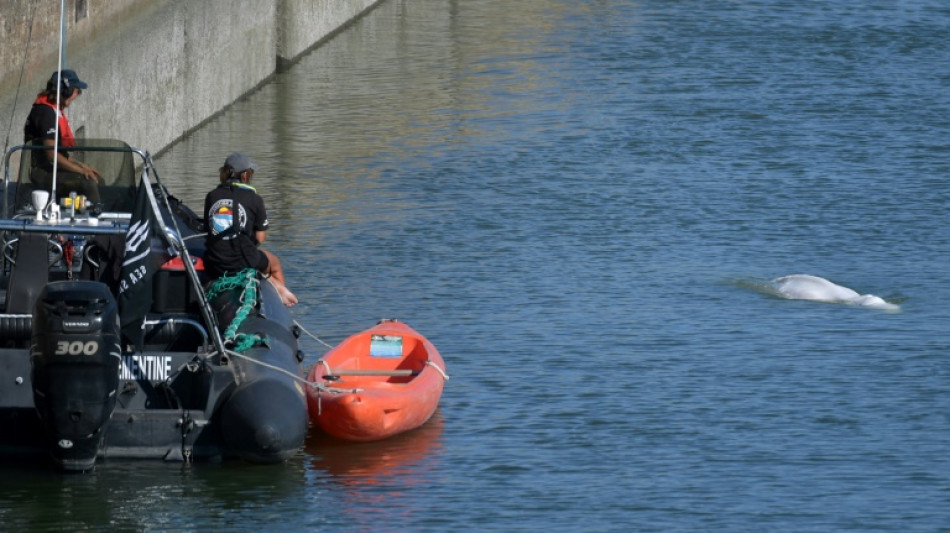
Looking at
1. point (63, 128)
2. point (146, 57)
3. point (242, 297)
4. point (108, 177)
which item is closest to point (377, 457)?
point (242, 297)

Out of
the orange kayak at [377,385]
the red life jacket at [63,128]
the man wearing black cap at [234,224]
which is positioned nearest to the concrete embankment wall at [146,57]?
the red life jacket at [63,128]

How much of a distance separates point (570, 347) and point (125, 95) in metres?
9.23

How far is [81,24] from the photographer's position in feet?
71.8

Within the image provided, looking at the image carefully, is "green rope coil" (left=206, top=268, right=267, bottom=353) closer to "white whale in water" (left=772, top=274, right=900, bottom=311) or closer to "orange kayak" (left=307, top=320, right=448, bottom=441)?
"orange kayak" (left=307, top=320, right=448, bottom=441)

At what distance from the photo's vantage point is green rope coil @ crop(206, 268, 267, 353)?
1305 centimetres

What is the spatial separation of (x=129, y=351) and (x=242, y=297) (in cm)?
125

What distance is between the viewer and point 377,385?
13914 millimetres

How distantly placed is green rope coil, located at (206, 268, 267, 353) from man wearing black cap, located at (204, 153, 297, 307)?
0.31 feet

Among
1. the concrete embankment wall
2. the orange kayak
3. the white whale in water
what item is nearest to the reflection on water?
the orange kayak

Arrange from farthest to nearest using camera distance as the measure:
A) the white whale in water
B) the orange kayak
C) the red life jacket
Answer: the white whale in water < the red life jacket < the orange kayak

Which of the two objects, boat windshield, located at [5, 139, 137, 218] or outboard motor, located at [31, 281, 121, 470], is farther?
boat windshield, located at [5, 139, 137, 218]

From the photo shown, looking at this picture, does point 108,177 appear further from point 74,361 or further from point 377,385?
point 74,361

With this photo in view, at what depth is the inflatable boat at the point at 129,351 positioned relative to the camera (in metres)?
11.7

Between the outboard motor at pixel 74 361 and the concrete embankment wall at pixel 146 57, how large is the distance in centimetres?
762
